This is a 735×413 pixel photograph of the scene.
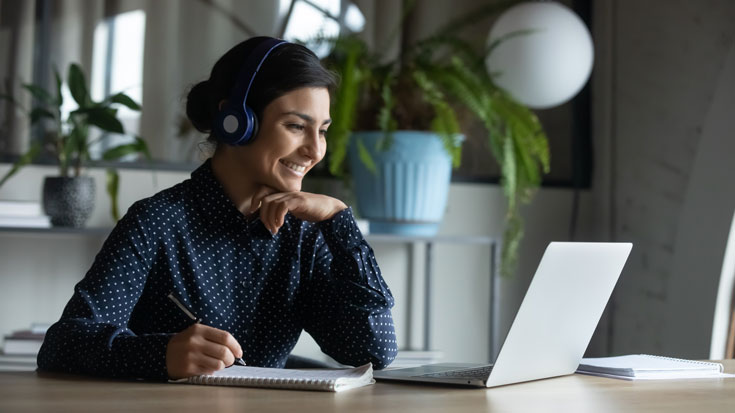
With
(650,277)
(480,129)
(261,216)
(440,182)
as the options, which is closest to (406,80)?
(440,182)

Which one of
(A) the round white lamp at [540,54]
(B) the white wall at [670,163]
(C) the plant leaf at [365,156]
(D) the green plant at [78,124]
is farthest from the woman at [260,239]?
(B) the white wall at [670,163]

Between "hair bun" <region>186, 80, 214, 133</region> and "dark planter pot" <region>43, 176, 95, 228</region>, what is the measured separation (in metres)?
0.81

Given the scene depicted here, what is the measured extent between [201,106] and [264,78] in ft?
0.53

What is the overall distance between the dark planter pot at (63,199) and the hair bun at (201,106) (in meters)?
0.81

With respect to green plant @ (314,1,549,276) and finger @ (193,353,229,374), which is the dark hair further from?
green plant @ (314,1,549,276)

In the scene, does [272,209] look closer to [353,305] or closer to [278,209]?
[278,209]

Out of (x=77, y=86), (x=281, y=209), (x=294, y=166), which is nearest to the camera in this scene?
(x=281, y=209)

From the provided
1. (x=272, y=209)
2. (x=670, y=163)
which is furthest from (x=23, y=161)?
(x=670, y=163)

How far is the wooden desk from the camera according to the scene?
37.6 inches

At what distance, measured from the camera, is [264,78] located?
156 cm

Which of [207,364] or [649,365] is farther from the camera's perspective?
[649,365]

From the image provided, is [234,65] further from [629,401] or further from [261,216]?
[629,401]

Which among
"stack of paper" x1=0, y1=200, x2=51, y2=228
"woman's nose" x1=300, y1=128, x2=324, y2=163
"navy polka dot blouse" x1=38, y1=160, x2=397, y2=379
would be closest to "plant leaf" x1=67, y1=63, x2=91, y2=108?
"stack of paper" x1=0, y1=200, x2=51, y2=228

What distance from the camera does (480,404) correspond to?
1.01 metres
